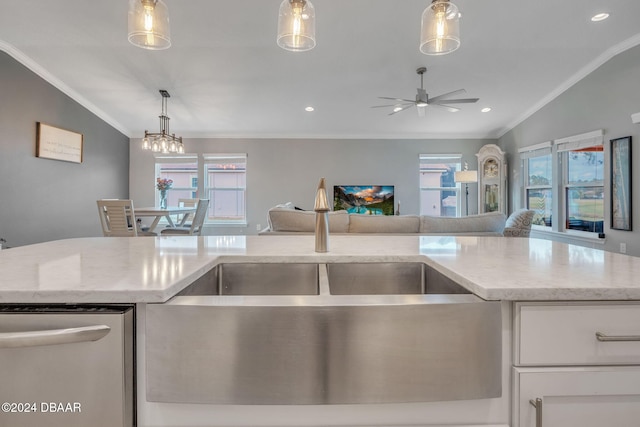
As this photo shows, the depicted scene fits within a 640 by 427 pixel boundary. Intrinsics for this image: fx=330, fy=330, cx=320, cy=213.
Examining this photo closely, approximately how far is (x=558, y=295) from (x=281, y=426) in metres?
0.65

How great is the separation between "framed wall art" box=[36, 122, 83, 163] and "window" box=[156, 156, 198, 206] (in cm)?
177

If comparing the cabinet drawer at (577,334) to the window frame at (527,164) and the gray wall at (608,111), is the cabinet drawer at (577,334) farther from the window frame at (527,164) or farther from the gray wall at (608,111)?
the window frame at (527,164)

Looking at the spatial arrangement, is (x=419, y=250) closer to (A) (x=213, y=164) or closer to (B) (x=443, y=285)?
(B) (x=443, y=285)

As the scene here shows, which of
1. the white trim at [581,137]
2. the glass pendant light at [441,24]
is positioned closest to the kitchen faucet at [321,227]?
the glass pendant light at [441,24]

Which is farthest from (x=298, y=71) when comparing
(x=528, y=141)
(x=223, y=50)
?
(x=528, y=141)

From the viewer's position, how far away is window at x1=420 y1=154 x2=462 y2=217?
7.25 metres

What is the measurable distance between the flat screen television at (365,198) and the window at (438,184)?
807 millimetres

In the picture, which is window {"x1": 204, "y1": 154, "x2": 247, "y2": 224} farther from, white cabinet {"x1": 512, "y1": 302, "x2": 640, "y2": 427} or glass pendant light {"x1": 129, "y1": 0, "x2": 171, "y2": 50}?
white cabinet {"x1": 512, "y1": 302, "x2": 640, "y2": 427}

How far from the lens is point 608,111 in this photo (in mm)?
4453

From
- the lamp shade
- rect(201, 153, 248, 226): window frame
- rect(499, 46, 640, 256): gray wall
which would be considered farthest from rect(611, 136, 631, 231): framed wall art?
rect(201, 153, 248, 226): window frame

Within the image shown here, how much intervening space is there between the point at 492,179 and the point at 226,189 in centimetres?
563

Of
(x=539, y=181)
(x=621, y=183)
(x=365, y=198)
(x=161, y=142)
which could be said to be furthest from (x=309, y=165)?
(x=621, y=183)

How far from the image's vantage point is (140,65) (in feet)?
14.7

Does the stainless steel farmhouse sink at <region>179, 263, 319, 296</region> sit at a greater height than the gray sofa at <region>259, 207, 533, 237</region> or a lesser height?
lesser
